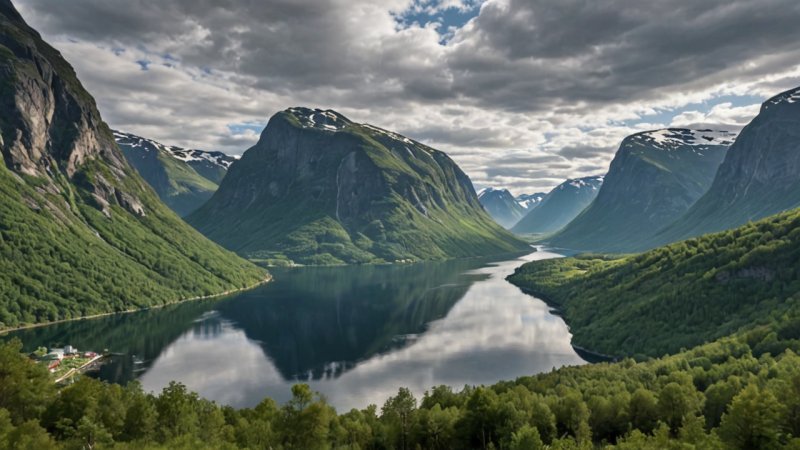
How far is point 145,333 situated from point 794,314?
202 meters

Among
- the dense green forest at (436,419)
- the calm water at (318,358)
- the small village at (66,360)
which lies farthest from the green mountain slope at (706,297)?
the small village at (66,360)

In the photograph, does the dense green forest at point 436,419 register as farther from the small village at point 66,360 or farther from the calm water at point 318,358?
the small village at point 66,360

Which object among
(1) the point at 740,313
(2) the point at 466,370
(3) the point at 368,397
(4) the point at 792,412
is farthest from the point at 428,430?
(1) the point at 740,313

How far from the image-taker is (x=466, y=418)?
86.9 metres

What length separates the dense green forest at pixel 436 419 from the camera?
6994 cm

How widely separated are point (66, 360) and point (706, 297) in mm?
187387

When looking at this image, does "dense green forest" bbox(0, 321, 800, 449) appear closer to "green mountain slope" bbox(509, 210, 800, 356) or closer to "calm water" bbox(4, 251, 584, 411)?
"calm water" bbox(4, 251, 584, 411)

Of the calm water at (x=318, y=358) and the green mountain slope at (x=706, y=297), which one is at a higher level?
the green mountain slope at (x=706, y=297)

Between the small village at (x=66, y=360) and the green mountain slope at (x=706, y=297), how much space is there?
149 meters

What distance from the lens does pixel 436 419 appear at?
3351 inches

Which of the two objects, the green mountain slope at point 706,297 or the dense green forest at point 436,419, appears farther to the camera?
the green mountain slope at point 706,297

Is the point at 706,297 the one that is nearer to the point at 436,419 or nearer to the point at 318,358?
the point at 436,419

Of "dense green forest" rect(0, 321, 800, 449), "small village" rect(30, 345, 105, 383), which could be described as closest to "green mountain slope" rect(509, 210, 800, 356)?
"dense green forest" rect(0, 321, 800, 449)

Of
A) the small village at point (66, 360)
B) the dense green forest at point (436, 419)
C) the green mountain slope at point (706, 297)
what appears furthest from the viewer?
the green mountain slope at point (706, 297)
